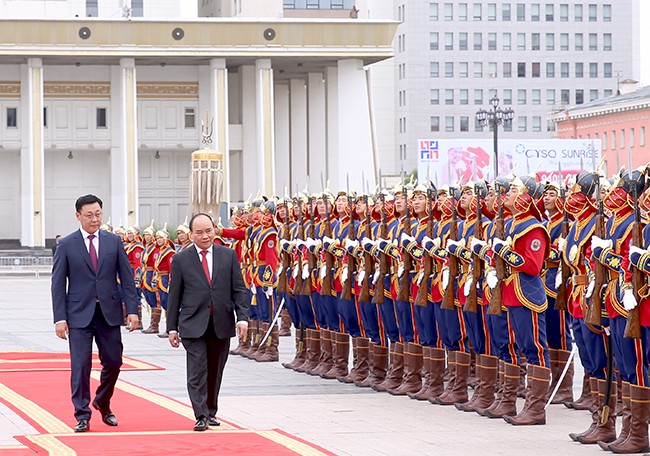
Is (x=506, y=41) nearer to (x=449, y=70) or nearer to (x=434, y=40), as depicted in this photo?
(x=449, y=70)

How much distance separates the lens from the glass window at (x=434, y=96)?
122875mm

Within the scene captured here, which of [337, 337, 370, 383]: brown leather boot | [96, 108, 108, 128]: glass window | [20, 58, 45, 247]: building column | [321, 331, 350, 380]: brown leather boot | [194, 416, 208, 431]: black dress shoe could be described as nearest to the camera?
[194, 416, 208, 431]: black dress shoe

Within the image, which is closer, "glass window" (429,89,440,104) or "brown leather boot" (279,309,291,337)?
"brown leather boot" (279,309,291,337)

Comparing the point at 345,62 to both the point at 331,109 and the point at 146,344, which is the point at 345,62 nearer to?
the point at 331,109

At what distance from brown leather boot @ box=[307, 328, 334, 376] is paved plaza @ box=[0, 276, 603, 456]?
0.58 feet

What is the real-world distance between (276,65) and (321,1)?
27745mm

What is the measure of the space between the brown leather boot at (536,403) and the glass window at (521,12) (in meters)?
113

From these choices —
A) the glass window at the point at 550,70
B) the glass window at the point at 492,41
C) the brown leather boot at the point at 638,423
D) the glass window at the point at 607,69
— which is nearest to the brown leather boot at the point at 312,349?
the brown leather boot at the point at 638,423

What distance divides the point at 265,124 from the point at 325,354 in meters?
52.0

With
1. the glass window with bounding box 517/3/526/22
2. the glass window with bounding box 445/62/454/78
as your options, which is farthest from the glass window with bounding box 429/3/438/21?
the glass window with bounding box 517/3/526/22

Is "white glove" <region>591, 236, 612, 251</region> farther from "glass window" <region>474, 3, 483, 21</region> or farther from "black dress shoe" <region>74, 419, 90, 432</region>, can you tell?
"glass window" <region>474, 3, 483, 21</region>

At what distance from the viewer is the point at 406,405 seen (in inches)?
575

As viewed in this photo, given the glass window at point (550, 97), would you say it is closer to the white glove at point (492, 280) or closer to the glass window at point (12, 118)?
the glass window at point (12, 118)

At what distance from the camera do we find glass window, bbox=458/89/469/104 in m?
124
